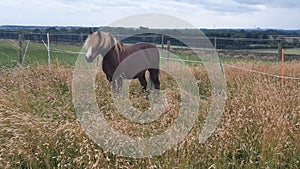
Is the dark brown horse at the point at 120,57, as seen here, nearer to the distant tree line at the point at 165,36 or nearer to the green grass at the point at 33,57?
the distant tree line at the point at 165,36

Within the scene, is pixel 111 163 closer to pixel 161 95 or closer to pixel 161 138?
pixel 161 138

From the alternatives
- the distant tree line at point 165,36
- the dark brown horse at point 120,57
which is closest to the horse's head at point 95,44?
the dark brown horse at point 120,57

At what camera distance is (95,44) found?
5133mm

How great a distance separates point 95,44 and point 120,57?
26.5 inches

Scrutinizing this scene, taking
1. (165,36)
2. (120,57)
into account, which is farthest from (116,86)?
(165,36)

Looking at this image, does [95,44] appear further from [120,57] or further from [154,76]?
[154,76]

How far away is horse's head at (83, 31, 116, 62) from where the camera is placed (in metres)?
5.12

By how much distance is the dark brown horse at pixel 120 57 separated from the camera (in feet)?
16.9

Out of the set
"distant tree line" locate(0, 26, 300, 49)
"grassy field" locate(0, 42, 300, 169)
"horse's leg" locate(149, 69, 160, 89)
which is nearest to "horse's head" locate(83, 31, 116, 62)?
"distant tree line" locate(0, 26, 300, 49)

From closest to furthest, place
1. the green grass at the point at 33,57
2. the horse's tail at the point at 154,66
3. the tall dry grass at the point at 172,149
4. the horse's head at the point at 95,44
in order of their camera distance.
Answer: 1. the tall dry grass at the point at 172,149
2. the horse's head at the point at 95,44
3. the horse's tail at the point at 154,66
4. the green grass at the point at 33,57

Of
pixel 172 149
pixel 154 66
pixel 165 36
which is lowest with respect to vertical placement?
pixel 172 149

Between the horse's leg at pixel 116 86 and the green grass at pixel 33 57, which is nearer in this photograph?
the horse's leg at pixel 116 86

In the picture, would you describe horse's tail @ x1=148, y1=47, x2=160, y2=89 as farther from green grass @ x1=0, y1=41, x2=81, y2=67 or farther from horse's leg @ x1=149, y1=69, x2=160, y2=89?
green grass @ x1=0, y1=41, x2=81, y2=67

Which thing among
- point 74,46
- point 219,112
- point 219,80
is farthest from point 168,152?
point 74,46
